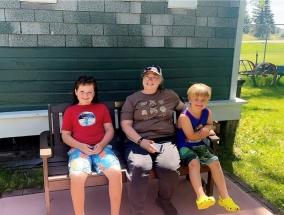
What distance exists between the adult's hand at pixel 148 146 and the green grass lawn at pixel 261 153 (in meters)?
1.35

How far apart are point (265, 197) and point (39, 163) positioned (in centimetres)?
261

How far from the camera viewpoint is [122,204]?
113 inches

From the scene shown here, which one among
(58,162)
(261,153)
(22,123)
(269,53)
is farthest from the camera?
(269,53)

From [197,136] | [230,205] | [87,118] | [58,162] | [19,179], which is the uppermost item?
[87,118]

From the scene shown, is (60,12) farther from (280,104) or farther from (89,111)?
(280,104)

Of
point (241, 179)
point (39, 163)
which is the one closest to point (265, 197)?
point (241, 179)

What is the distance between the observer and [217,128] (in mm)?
3322

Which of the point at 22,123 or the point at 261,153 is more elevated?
the point at 22,123

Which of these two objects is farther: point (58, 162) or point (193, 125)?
point (193, 125)

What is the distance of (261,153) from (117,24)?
103 inches

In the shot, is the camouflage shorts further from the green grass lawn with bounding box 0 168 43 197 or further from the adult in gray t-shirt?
the green grass lawn with bounding box 0 168 43 197

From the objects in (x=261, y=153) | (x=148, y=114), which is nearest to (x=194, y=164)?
(x=148, y=114)

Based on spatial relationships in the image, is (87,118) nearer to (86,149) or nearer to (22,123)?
(86,149)

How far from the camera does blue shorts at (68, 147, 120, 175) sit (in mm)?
2484
